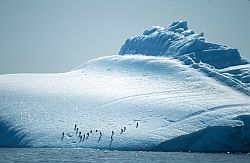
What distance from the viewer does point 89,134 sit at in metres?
119

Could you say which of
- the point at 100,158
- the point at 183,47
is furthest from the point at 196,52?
the point at 100,158

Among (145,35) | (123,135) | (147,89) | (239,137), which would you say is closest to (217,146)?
(239,137)

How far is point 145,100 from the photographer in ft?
466

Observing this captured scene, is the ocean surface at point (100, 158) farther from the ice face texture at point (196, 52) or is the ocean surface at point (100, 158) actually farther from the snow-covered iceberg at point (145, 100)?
the ice face texture at point (196, 52)

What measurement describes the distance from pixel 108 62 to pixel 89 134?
2940 inches

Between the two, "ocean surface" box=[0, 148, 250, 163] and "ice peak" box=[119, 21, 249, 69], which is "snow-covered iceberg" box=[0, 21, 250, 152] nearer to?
"ice peak" box=[119, 21, 249, 69]

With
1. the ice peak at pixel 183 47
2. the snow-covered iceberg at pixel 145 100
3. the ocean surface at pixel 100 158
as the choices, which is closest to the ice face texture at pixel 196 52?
the ice peak at pixel 183 47

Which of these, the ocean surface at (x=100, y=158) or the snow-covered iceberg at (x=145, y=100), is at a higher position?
the snow-covered iceberg at (x=145, y=100)

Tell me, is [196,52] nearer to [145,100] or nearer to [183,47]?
[183,47]

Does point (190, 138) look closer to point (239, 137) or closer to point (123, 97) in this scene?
point (239, 137)

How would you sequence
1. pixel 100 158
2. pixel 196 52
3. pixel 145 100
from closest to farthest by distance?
1. pixel 100 158
2. pixel 145 100
3. pixel 196 52

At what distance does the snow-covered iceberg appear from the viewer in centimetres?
11638

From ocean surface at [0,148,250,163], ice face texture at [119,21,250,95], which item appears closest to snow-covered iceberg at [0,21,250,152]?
ice face texture at [119,21,250,95]

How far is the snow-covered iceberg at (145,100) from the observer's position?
11638 centimetres
